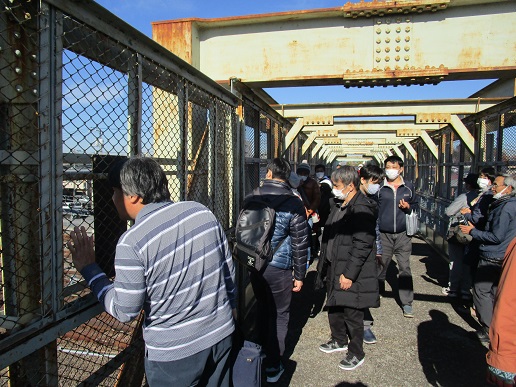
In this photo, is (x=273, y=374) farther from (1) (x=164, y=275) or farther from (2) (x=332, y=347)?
(1) (x=164, y=275)

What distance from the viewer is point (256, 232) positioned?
316 centimetres

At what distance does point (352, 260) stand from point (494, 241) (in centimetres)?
156

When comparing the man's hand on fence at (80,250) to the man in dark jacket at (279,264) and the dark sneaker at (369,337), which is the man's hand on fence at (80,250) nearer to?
the man in dark jacket at (279,264)

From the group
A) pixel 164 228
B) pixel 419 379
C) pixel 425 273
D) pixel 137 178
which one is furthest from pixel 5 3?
pixel 425 273

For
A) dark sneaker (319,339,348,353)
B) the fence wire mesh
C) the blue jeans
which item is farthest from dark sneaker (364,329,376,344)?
the blue jeans

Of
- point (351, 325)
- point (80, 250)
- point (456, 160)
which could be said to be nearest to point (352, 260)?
point (351, 325)

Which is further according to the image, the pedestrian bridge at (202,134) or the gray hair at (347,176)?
the gray hair at (347,176)

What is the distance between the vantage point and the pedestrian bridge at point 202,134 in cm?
158

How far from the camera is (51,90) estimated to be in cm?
156

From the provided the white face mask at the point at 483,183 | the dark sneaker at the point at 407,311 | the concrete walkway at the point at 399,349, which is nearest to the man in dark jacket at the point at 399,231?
the dark sneaker at the point at 407,311

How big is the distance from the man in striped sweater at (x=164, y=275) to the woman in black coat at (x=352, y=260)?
1.84 m

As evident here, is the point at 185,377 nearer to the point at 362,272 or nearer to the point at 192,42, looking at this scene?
the point at 362,272

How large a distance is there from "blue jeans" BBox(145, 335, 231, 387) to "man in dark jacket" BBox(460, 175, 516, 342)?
2997 mm

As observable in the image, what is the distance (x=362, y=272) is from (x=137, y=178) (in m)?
2.48
